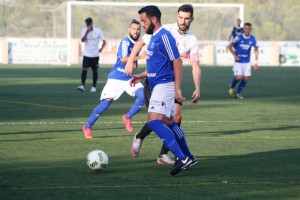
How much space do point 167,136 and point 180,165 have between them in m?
0.40

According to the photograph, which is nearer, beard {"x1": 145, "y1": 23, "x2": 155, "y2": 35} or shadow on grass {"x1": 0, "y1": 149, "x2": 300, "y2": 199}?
shadow on grass {"x1": 0, "y1": 149, "x2": 300, "y2": 199}

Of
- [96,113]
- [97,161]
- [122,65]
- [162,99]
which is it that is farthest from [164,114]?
[122,65]

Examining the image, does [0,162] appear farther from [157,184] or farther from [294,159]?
[294,159]

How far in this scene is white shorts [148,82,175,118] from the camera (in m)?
10.5

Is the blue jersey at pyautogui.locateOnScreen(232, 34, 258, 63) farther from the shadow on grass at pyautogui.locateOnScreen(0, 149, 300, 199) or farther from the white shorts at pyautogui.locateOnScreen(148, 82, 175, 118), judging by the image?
the white shorts at pyautogui.locateOnScreen(148, 82, 175, 118)

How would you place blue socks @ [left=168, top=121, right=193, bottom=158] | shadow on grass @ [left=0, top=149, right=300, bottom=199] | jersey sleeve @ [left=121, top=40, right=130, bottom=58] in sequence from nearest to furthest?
shadow on grass @ [left=0, top=149, right=300, bottom=199], blue socks @ [left=168, top=121, right=193, bottom=158], jersey sleeve @ [left=121, top=40, right=130, bottom=58]

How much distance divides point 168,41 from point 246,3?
5633 centimetres

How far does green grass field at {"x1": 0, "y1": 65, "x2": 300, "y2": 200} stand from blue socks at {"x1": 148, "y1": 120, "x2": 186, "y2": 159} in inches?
11.6

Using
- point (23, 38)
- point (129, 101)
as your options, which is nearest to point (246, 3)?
point (23, 38)

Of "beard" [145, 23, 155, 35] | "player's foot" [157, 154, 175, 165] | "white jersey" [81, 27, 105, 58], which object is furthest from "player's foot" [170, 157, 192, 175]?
"white jersey" [81, 27, 105, 58]

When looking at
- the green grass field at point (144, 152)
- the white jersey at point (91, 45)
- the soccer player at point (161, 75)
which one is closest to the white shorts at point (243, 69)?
the green grass field at point (144, 152)

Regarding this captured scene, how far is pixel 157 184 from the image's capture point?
9.69 meters

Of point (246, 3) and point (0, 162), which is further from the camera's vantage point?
point (246, 3)

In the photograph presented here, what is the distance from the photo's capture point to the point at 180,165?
33.8ft
